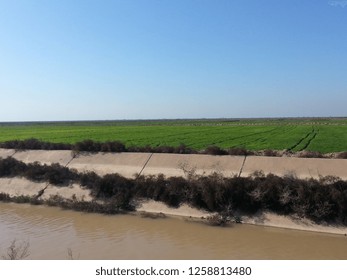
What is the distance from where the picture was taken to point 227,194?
16.0m

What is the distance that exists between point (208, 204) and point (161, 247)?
398 cm

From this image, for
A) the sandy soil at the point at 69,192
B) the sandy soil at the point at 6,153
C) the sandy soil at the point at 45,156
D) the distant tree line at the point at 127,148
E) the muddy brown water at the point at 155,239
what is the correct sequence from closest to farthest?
the muddy brown water at the point at 155,239, the sandy soil at the point at 69,192, the distant tree line at the point at 127,148, the sandy soil at the point at 45,156, the sandy soil at the point at 6,153

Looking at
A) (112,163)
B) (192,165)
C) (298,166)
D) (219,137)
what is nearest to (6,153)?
(112,163)

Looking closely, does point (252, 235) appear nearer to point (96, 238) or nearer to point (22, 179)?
point (96, 238)

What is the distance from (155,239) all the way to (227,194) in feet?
13.4

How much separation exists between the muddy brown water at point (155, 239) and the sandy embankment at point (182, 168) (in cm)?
68

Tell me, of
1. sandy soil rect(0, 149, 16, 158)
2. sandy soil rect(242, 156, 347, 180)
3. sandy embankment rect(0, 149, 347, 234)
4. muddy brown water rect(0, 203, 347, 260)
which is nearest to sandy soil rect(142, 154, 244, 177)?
sandy embankment rect(0, 149, 347, 234)

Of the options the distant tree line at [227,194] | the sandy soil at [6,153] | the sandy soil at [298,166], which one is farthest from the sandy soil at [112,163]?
the sandy soil at [6,153]

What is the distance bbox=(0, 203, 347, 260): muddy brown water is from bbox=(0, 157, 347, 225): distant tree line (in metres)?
1.05

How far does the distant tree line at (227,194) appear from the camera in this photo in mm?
14500

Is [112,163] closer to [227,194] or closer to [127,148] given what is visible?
[127,148]

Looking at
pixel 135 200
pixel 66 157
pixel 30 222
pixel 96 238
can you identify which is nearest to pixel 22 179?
pixel 66 157

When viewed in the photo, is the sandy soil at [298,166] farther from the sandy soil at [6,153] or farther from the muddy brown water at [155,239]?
the sandy soil at [6,153]

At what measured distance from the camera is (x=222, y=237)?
44.3 ft
